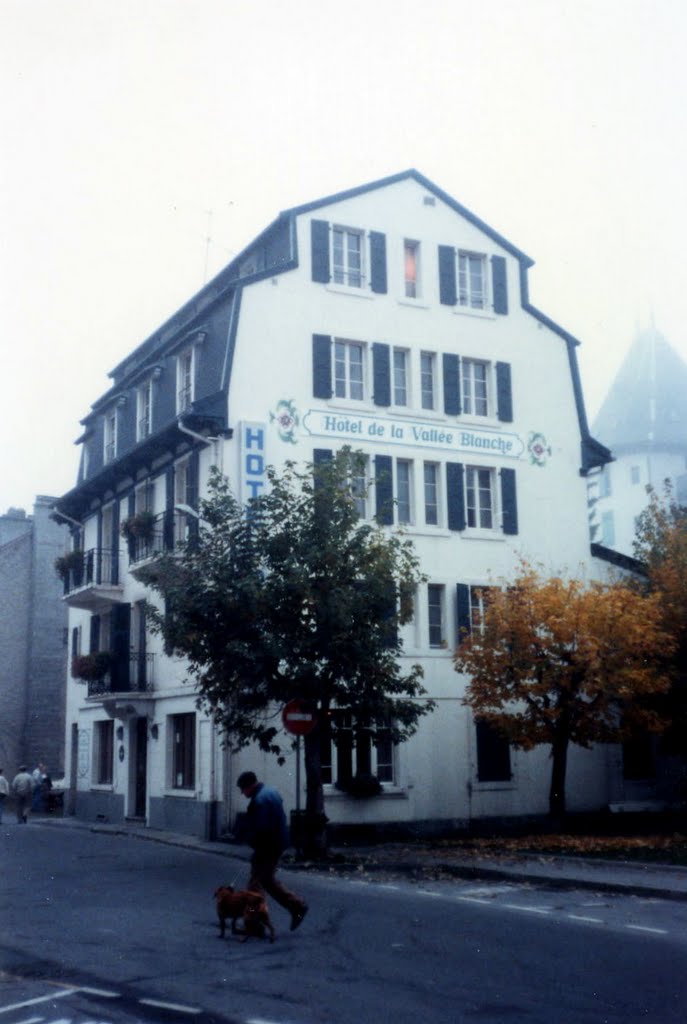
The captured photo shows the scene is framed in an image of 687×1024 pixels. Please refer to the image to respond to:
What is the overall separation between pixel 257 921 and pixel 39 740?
1514 inches

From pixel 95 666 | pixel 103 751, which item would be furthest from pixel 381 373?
pixel 103 751

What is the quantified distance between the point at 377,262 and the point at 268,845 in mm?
20362

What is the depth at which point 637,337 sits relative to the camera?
3777 inches

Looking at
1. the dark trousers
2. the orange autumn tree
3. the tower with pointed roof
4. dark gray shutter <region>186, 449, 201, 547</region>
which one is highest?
the tower with pointed roof

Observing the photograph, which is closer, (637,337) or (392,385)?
(392,385)

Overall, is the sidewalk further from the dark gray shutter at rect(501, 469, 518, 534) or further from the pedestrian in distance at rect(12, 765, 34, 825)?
the pedestrian in distance at rect(12, 765, 34, 825)

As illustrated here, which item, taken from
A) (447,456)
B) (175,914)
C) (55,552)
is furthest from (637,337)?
(175,914)

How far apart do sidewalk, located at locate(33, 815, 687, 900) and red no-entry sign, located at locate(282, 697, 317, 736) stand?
2340mm

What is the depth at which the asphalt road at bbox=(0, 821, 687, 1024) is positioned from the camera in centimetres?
873

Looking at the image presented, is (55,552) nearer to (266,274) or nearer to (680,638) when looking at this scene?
(266,274)

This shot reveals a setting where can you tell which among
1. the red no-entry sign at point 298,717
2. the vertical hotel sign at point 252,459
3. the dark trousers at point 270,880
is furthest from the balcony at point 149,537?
the dark trousers at point 270,880

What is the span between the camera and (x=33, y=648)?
48.8 m

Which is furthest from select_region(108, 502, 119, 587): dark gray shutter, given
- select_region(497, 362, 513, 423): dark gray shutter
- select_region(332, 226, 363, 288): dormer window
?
select_region(497, 362, 513, 423): dark gray shutter

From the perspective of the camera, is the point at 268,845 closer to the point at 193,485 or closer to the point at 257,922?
the point at 257,922
